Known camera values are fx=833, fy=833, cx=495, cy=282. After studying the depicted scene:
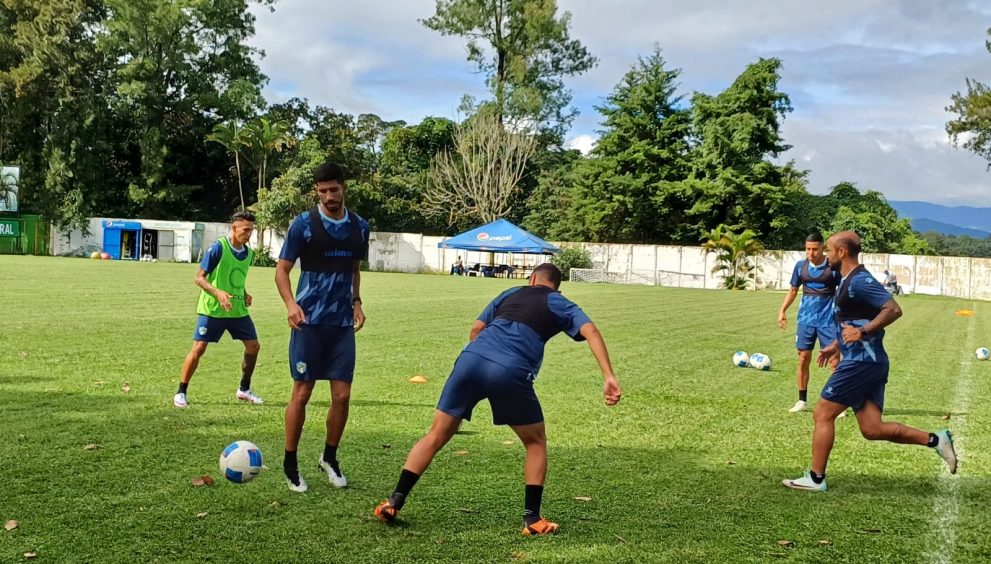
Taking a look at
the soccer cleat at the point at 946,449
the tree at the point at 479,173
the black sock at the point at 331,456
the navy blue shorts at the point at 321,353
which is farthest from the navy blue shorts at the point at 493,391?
the tree at the point at 479,173

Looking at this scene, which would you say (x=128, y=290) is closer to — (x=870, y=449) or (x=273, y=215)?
(x=870, y=449)

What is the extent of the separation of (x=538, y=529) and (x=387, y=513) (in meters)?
0.84

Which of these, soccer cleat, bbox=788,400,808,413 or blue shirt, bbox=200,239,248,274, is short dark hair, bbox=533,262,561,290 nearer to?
blue shirt, bbox=200,239,248,274

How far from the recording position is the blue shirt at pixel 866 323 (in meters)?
5.72

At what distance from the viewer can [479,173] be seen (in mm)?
57250

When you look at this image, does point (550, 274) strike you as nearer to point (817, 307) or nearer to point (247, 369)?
point (247, 369)

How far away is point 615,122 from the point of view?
179 ft

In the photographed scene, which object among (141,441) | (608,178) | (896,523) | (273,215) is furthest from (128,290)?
(608,178)

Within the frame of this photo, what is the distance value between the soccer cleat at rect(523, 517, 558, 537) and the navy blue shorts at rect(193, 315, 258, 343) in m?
4.37

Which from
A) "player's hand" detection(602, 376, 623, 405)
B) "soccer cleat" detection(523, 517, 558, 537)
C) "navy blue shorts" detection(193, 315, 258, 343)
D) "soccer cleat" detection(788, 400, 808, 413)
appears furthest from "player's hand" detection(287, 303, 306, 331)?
"soccer cleat" detection(788, 400, 808, 413)

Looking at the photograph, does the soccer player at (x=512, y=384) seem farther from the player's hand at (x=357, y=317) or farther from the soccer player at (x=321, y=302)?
the player's hand at (x=357, y=317)

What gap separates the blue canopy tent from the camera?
137ft

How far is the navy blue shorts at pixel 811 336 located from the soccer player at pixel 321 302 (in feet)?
18.7

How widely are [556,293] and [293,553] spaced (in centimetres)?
196
